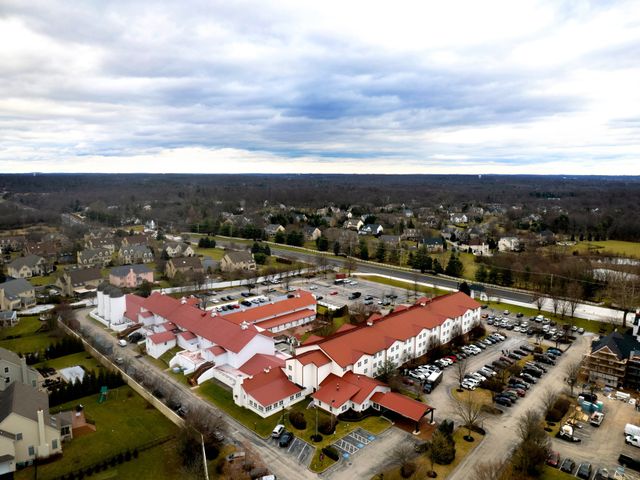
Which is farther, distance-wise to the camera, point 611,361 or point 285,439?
point 611,361

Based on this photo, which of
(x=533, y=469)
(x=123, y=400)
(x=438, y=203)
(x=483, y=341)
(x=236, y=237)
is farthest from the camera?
(x=438, y=203)

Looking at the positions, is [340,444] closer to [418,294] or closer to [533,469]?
[533,469]

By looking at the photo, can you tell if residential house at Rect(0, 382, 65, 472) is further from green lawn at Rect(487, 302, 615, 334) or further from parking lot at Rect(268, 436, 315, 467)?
green lawn at Rect(487, 302, 615, 334)

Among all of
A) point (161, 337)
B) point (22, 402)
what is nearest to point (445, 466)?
point (22, 402)

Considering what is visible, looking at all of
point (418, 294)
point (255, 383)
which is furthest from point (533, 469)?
point (418, 294)

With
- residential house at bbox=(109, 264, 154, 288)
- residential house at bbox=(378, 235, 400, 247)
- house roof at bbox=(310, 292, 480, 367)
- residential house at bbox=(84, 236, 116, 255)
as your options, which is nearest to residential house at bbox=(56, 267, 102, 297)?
residential house at bbox=(109, 264, 154, 288)

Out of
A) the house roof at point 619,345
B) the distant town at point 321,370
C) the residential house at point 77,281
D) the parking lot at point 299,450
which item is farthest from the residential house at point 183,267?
the house roof at point 619,345

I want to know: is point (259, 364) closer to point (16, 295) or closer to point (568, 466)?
point (568, 466)

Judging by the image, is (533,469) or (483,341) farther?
(483,341)
